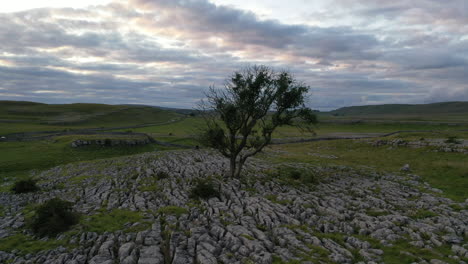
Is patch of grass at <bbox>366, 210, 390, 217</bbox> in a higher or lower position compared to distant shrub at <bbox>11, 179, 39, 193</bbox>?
higher

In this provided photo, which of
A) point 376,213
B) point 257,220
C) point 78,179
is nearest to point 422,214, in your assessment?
point 376,213

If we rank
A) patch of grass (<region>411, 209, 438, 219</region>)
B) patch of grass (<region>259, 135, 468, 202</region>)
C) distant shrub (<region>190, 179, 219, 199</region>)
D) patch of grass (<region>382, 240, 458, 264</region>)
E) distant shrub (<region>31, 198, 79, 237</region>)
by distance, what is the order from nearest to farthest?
patch of grass (<region>382, 240, 458, 264</region>), distant shrub (<region>31, 198, 79, 237</region>), patch of grass (<region>411, 209, 438, 219</region>), distant shrub (<region>190, 179, 219, 199</region>), patch of grass (<region>259, 135, 468, 202</region>)

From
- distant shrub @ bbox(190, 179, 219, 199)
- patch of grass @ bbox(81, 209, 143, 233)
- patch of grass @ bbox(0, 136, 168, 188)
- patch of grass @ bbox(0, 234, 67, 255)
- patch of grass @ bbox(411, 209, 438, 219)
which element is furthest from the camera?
patch of grass @ bbox(0, 136, 168, 188)

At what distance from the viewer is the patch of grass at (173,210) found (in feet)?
64.5

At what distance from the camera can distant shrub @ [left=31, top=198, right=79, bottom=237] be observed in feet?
54.0

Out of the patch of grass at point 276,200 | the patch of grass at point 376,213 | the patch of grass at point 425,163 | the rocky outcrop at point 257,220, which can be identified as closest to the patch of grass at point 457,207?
the rocky outcrop at point 257,220

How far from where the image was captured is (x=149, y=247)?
14.5 m

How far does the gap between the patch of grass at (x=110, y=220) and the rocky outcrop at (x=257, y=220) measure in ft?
1.96

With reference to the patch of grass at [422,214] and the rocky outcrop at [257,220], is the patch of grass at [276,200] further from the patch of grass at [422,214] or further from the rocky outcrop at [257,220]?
the patch of grass at [422,214]

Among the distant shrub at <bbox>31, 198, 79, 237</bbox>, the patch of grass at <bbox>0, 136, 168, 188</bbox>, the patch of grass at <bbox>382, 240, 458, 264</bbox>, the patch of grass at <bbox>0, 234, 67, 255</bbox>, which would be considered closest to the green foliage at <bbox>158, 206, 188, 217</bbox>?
the distant shrub at <bbox>31, 198, 79, 237</bbox>

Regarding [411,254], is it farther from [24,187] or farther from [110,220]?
[24,187]

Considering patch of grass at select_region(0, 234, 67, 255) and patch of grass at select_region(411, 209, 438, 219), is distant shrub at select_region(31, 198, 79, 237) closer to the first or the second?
patch of grass at select_region(0, 234, 67, 255)

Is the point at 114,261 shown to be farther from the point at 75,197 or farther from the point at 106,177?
the point at 106,177

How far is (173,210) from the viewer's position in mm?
20172
